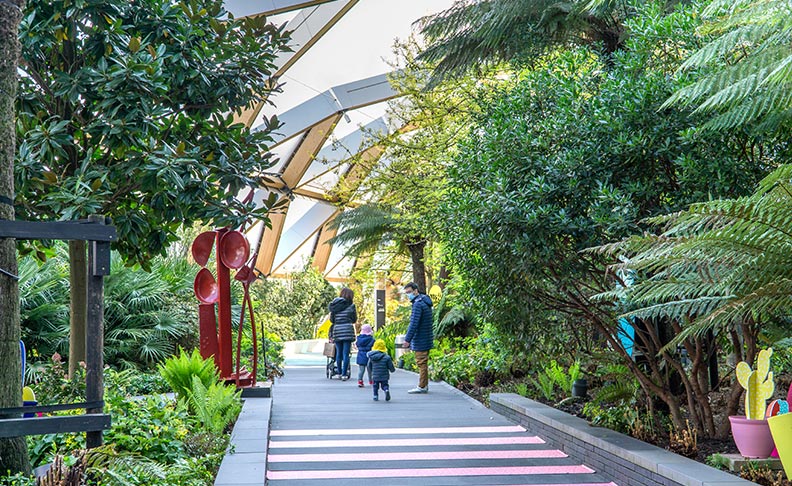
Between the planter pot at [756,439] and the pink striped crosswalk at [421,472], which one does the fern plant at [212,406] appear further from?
the planter pot at [756,439]

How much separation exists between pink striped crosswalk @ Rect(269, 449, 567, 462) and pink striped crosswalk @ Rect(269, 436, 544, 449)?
392 mm

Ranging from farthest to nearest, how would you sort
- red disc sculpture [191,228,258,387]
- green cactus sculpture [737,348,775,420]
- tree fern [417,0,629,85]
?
red disc sculpture [191,228,258,387] < tree fern [417,0,629,85] < green cactus sculpture [737,348,775,420]

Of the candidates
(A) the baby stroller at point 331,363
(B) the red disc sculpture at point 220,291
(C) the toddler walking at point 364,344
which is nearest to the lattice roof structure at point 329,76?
(A) the baby stroller at point 331,363

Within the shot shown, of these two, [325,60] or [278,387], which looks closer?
[278,387]

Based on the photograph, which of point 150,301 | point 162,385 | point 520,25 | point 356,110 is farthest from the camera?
point 356,110

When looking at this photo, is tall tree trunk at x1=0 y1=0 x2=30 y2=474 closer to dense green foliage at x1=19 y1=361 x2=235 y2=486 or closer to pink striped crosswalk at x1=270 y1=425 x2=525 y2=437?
dense green foliage at x1=19 y1=361 x2=235 y2=486

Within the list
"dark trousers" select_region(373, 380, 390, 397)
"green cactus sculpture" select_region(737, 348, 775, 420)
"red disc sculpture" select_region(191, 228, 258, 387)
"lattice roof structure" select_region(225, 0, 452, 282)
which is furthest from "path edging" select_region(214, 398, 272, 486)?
"lattice roof structure" select_region(225, 0, 452, 282)

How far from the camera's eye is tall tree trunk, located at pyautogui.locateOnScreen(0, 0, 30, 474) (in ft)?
13.3

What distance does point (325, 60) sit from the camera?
22.3m

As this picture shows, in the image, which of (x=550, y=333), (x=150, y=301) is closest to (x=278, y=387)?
(x=150, y=301)

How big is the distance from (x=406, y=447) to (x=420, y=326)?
413 cm

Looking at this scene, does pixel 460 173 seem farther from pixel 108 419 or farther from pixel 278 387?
pixel 278 387

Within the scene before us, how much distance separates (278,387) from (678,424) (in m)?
7.56

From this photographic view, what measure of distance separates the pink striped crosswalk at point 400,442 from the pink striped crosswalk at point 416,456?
392mm
